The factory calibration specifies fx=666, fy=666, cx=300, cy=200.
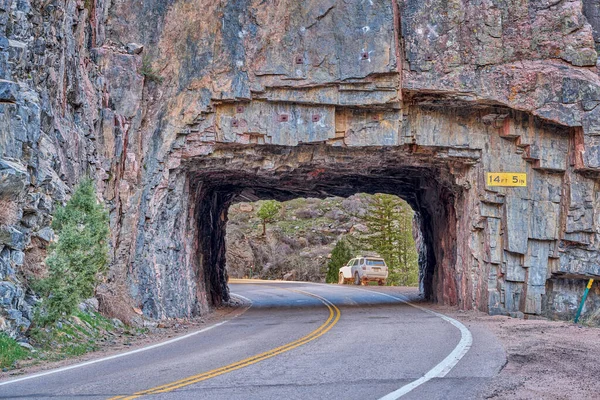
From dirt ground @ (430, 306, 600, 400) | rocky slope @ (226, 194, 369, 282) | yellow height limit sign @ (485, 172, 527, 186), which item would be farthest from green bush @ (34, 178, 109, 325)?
rocky slope @ (226, 194, 369, 282)

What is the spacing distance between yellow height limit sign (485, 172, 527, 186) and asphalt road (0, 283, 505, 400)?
6972mm

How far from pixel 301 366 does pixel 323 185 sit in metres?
21.4

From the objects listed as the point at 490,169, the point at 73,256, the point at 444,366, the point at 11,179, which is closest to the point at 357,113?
the point at 490,169

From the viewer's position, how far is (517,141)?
2341 cm

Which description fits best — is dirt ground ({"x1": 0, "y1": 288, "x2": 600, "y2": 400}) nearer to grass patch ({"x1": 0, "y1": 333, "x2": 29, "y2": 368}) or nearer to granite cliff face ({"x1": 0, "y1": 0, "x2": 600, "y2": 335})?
grass patch ({"x1": 0, "y1": 333, "x2": 29, "y2": 368})

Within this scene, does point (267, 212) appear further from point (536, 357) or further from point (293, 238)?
point (536, 357)

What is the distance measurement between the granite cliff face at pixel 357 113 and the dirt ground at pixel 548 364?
6804mm

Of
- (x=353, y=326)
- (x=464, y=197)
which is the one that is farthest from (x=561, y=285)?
(x=353, y=326)

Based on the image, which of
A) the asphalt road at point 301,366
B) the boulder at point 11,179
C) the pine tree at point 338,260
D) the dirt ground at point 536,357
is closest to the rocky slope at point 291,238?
the pine tree at point 338,260

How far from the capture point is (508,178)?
2348 centimetres

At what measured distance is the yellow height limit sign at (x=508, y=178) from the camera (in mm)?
23484

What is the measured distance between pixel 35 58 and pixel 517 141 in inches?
627

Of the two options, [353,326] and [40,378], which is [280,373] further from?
[353,326]

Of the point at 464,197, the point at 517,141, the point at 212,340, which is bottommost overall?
the point at 212,340
